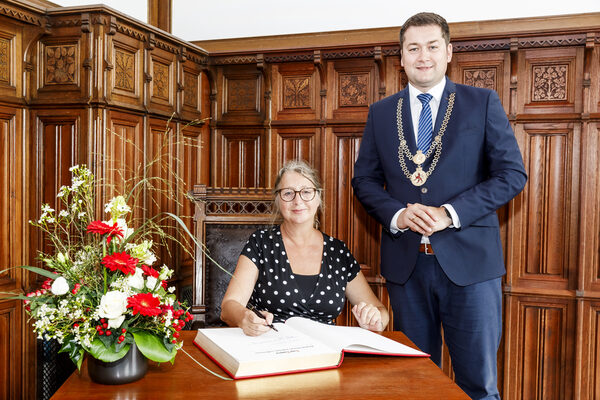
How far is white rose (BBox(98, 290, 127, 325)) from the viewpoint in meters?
1.05

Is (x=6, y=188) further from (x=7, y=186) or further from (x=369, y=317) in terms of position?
(x=369, y=317)

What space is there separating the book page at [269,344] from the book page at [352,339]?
5cm

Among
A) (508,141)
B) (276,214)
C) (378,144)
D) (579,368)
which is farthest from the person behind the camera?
(579,368)

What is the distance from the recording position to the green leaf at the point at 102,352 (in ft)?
3.55

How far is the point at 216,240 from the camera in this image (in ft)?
7.77

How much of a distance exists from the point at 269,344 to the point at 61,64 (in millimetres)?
2183

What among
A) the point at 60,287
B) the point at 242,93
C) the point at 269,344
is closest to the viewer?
the point at 60,287

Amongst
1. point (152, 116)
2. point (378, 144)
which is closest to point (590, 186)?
point (378, 144)

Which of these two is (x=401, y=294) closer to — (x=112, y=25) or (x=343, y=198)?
(x=343, y=198)

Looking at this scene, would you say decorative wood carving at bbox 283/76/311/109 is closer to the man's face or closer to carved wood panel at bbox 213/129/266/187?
carved wood panel at bbox 213/129/266/187

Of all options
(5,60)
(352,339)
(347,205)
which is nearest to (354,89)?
(347,205)

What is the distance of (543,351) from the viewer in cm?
316

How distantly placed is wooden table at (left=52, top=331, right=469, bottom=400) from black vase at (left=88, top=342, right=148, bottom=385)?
0.01 metres

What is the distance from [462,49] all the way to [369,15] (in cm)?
67
